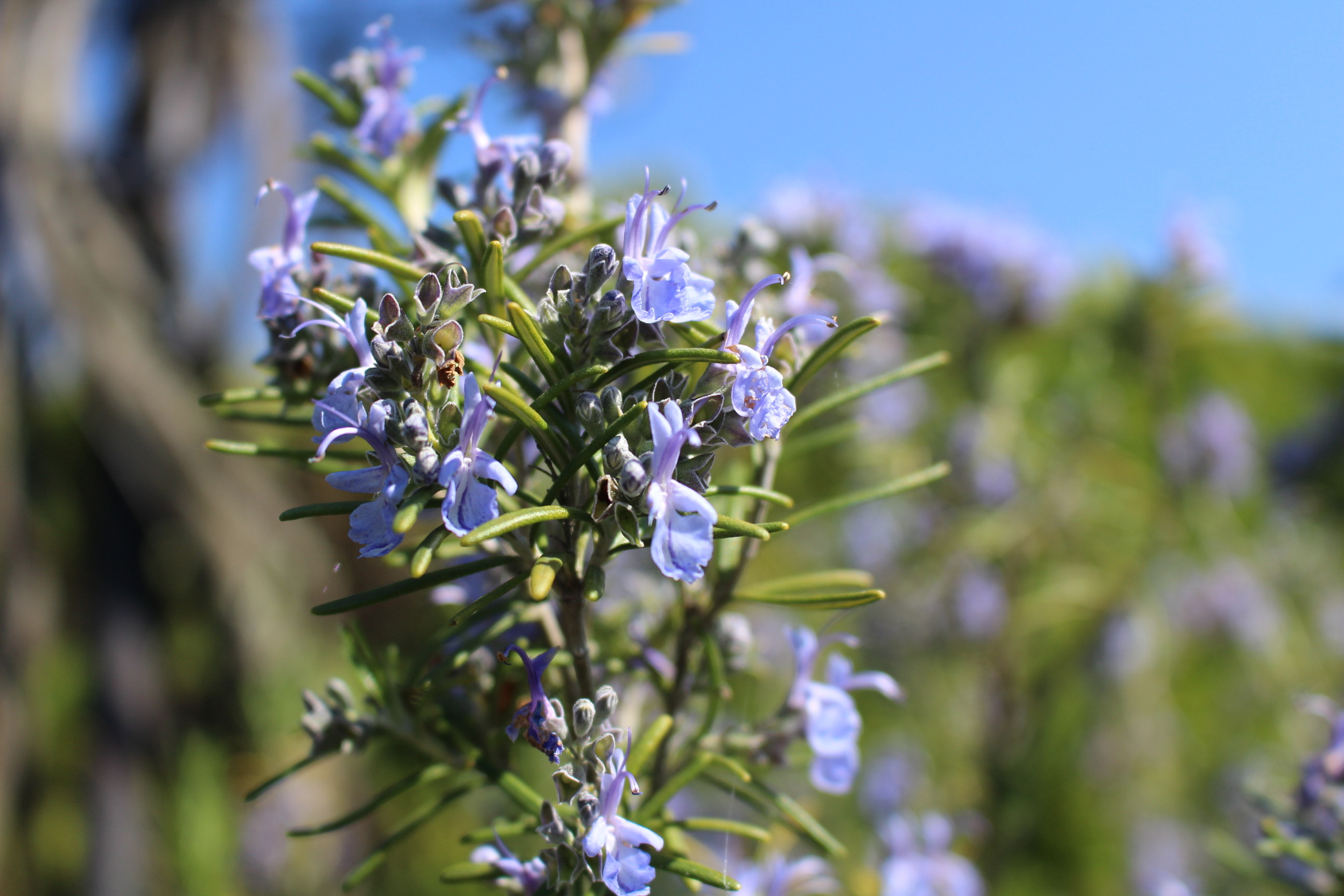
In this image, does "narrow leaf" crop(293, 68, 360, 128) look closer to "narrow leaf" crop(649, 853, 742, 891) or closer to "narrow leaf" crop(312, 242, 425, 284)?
"narrow leaf" crop(312, 242, 425, 284)

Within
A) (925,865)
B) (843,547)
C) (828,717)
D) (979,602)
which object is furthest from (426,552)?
(843,547)

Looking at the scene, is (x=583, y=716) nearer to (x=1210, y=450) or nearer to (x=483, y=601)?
(x=483, y=601)

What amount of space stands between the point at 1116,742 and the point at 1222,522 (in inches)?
28.2

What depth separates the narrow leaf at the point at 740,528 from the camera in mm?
454

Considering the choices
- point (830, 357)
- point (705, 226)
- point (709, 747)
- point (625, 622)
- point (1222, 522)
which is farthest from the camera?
point (705, 226)

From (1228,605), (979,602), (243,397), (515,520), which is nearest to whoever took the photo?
(515,520)

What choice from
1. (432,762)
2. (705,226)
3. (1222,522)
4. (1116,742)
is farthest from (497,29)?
(705,226)

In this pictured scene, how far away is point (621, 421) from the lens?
0.46 meters

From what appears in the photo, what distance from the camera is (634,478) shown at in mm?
455

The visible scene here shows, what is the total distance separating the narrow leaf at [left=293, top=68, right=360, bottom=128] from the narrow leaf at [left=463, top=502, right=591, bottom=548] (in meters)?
0.49

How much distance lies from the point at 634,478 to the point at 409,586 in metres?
0.15

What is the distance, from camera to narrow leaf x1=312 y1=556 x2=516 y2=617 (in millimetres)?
473

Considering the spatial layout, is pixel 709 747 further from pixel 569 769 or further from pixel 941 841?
pixel 941 841

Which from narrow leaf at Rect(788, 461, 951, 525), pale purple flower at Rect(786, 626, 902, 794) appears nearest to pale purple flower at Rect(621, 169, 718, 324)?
narrow leaf at Rect(788, 461, 951, 525)
